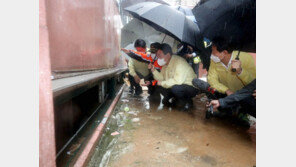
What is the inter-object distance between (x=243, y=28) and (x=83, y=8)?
7.81 feet

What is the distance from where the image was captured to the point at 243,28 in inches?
104

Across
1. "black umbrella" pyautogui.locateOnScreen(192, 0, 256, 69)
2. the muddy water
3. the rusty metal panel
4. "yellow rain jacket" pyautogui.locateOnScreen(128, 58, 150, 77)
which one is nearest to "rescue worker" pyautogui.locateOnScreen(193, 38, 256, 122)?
"black umbrella" pyautogui.locateOnScreen(192, 0, 256, 69)

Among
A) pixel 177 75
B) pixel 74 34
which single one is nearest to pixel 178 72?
pixel 177 75

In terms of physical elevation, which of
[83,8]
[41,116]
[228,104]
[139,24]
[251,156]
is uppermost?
[139,24]

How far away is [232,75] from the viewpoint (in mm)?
2719

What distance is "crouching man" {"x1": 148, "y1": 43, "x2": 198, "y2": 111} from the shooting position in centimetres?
350

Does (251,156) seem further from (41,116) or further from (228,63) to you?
(41,116)

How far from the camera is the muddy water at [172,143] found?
1.92m

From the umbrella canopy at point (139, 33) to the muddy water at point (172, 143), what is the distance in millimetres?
2168

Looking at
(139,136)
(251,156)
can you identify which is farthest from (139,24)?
(251,156)

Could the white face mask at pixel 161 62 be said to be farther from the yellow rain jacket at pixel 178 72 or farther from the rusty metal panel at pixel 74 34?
the rusty metal panel at pixel 74 34

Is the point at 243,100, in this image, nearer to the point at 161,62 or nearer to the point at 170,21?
the point at 170,21

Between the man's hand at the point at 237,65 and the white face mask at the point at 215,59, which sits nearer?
the man's hand at the point at 237,65

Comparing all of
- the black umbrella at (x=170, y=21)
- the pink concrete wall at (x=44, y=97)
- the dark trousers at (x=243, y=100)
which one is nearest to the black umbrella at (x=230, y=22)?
the black umbrella at (x=170, y=21)
